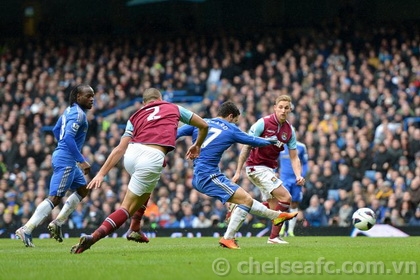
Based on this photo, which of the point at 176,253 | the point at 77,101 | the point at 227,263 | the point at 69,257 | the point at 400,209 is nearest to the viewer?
the point at 227,263

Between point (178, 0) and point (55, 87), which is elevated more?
point (178, 0)

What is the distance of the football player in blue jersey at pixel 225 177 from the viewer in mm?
11805

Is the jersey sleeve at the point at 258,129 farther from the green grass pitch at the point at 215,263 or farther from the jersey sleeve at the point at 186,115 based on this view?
the jersey sleeve at the point at 186,115

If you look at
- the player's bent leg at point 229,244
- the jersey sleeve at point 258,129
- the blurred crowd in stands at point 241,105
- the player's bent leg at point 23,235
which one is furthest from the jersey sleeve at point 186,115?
Result: the blurred crowd in stands at point 241,105

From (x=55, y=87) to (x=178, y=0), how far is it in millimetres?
6014

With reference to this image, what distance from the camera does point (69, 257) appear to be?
10.2 m

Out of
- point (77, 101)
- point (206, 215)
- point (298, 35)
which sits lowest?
point (206, 215)

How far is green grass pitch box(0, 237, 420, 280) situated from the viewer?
8.22 m

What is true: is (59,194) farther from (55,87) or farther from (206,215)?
(55,87)

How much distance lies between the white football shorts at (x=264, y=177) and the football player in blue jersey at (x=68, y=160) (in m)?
2.55

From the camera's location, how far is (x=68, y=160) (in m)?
12.9

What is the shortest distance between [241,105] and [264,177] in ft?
34.7

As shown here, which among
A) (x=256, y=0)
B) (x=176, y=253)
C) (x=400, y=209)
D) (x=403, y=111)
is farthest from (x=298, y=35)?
(x=176, y=253)

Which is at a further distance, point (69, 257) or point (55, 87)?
point (55, 87)
